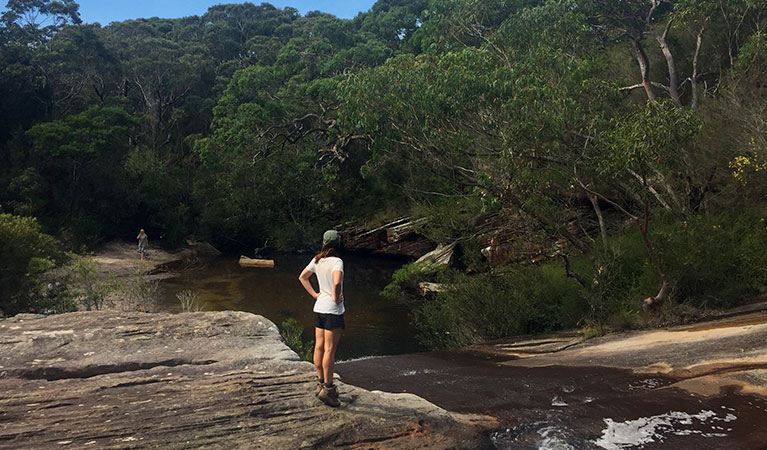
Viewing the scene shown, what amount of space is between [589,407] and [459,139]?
9.33 meters

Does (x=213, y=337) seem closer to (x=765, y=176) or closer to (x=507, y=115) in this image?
(x=507, y=115)

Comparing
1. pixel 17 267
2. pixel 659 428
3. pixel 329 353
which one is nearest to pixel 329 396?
pixel 329 353

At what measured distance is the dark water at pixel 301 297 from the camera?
1797 cm

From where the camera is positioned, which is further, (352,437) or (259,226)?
(259,226)

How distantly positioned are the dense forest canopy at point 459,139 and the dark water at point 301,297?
1.76 m

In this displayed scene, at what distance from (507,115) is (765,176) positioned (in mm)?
6336

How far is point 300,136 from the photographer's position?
32875 millimetres

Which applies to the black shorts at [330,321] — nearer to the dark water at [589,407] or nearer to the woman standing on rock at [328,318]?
the woman standing on rock at [328,318]

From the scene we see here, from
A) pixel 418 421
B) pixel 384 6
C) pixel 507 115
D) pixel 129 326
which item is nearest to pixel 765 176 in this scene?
pixel 507 115

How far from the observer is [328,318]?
5.33m

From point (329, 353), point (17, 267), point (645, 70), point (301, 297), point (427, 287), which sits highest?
point (645, 70)

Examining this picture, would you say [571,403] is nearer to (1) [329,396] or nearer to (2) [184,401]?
(1) [329,396]

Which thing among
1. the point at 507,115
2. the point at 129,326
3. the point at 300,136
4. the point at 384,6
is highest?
the point at 384,6

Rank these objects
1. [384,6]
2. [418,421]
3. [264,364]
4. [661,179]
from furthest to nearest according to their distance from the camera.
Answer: [384,6], [661,179], [264,364], [418,421]
